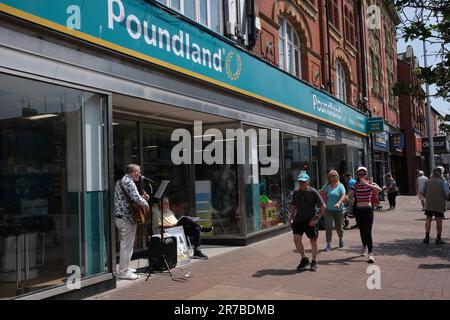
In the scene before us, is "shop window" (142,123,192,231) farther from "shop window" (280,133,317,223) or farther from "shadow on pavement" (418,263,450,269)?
"shadow on pavement" (418,263,450,269)

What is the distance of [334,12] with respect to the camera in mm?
20469

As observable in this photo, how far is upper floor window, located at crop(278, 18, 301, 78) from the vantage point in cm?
1478

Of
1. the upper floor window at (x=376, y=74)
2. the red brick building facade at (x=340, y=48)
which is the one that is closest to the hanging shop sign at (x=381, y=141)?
the red brick building facade at (x=340, y=48)

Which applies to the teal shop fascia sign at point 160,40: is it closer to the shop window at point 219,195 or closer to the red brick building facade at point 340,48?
the red brick building facade at point 340,48

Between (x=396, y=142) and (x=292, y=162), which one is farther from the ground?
(x=396, y=142)

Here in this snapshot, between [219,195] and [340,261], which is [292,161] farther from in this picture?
[340,261]

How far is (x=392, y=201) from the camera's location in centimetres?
2016

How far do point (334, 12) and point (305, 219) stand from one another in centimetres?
1529

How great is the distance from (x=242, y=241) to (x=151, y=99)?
13.9 feet

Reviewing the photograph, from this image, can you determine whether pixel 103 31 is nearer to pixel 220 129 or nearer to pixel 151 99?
pixel 151 99

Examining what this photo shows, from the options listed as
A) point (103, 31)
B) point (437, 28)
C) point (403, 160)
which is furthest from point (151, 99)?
point (403, 160)

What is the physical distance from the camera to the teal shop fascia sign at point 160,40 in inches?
227

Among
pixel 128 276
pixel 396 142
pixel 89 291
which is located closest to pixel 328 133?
pixel 128 276
